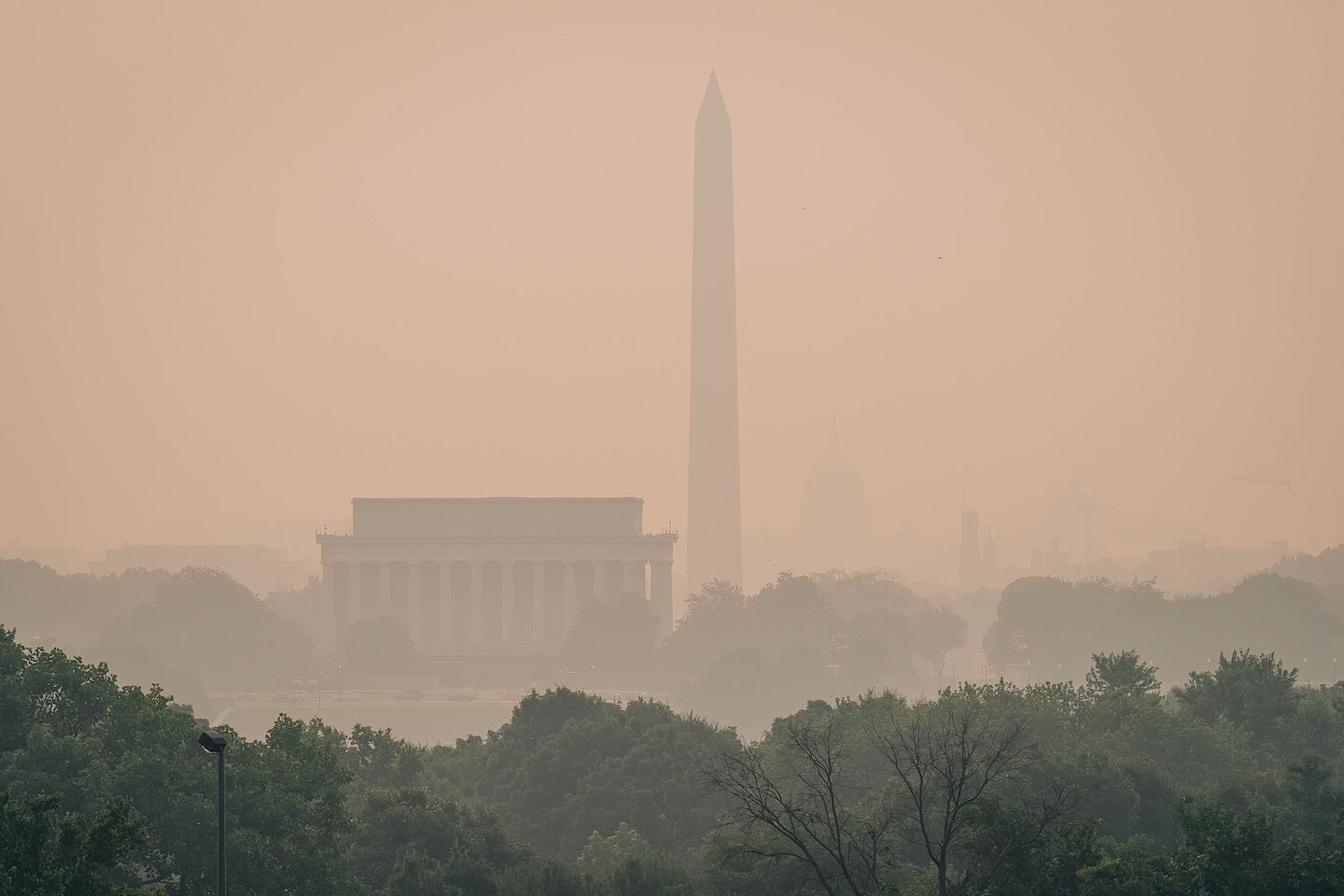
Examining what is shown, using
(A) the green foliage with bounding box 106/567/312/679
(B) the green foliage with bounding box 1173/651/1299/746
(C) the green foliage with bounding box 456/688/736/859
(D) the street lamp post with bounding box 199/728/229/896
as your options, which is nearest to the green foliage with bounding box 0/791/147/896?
(D) the street lamp post with bounding box 199/728/229/896

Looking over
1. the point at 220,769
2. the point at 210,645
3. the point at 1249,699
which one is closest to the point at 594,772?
the point at 1249,699

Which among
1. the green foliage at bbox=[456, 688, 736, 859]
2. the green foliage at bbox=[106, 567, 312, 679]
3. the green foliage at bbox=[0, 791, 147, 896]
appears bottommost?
the green foliage at bbox=[0, 791, 147, 896]

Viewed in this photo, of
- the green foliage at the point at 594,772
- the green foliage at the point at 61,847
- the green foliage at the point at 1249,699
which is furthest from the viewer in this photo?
the green foliage at the point at 1249,699

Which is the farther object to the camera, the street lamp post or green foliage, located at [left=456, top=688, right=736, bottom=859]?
green foliage, located at [left=456, top=688, right=736, bottom=859]

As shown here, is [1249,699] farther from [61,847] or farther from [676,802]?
[61,847]

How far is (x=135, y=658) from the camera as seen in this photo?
573 ft

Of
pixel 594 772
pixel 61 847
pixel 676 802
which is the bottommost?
pixel 61 847

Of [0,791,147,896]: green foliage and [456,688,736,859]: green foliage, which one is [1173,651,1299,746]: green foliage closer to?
[456,688,736,859]: green foliage

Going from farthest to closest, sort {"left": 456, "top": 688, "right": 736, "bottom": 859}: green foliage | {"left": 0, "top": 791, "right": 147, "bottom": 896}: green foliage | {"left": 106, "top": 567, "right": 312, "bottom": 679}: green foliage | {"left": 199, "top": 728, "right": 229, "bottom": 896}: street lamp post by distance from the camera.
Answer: {"left": 106, "top": 567, "right": 312, "bottom": 679}: green foliage
{"left": 456, "top": 688, "right": 736, "bottom": 859}: green foliage
{"left": 0, "top": 791, "right": 147, "bottom": 896}: green foliage
{"left": 199, "top": 728, "right": 229, "bottom": 896}: street lamp post

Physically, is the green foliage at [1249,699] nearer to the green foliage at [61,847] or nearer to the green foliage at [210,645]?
the green foliage at [61,847]

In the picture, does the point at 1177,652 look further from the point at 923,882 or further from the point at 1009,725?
the point at 923,882

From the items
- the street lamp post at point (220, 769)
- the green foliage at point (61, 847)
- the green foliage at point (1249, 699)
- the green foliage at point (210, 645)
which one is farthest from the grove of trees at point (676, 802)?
the green foliage at point (210, 645)

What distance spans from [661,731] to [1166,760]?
2009cm

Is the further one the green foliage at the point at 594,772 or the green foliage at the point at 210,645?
the green foliage at the point at 210,645
